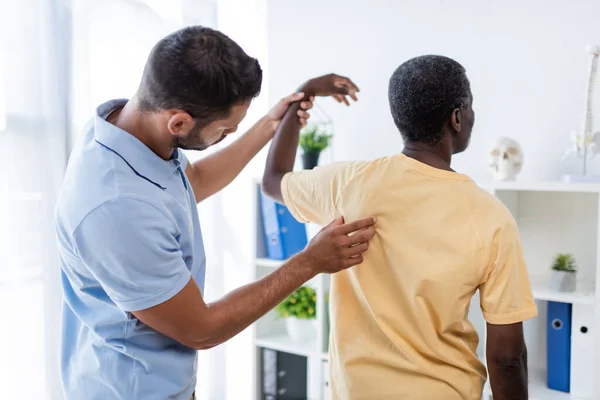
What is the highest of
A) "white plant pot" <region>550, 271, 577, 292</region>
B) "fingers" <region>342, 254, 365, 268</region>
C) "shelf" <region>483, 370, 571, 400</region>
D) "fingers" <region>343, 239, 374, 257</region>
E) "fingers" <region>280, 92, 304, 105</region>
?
"fingers" <region>280, 92, 304, 105</region>

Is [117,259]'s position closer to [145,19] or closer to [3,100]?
[3,100]

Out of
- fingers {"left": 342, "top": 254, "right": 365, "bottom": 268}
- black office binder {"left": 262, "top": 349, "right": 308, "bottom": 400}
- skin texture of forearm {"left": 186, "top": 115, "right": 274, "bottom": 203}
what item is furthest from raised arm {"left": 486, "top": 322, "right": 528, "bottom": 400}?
black office binder {"left": 262, "top": 349, "right": 308, "bottom": 400}

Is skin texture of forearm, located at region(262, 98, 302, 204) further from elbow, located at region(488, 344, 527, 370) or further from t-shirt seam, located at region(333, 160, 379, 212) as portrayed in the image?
elbow, located at region(488, 344, 527, 370)

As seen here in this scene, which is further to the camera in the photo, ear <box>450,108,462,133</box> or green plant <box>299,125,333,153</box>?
green plant <box>299,125,333,153</box>

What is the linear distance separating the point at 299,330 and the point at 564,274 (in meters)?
1.10

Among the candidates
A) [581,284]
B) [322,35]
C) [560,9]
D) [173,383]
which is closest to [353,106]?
[322,35]

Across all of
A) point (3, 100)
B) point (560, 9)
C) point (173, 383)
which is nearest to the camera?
point (173, 383)

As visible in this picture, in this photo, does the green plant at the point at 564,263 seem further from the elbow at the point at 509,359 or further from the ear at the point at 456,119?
the ear at the point at 456,119

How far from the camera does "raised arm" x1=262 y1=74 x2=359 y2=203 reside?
1.58 meters

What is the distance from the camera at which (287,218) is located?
2486mm

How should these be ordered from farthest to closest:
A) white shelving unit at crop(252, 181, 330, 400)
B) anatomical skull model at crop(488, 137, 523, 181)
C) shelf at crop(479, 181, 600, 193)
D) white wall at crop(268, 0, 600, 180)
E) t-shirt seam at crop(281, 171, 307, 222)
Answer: white shelving unit at crop(252, 181, 330, 400) < white wall at crop(268, 0, 600, 180) < anatomical skull model at crop(488, 137, 523, 181) < shelf at crop(479, 181, 600, 193) < t-shirt seam at crop(281, 171, 307, 222)

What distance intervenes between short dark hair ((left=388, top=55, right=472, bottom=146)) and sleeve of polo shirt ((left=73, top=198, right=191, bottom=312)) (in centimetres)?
55

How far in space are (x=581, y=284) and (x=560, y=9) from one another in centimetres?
98

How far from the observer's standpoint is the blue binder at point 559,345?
198 centimetres
